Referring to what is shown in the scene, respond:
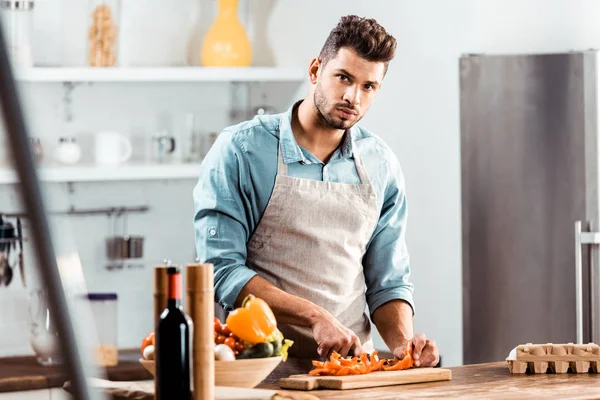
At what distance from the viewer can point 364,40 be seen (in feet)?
8.18

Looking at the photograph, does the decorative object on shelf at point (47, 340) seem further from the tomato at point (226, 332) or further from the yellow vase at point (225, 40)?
the yellow vase at point (225, 40)

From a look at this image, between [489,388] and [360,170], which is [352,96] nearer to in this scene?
[360,170]

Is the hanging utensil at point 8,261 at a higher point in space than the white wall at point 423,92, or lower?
lower

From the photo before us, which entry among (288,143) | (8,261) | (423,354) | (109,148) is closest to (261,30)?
(109,148)

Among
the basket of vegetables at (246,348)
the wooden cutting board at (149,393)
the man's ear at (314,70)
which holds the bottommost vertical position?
the wooden cutting board at (149,393)

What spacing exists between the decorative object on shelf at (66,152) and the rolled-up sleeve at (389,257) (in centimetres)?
197

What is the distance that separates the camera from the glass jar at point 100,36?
440 centimetres

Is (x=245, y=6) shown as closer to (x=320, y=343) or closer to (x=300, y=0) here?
(x=300, y=0)

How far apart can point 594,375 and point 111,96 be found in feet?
9.46

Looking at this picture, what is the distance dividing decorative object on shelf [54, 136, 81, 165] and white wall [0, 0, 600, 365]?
13.6 inches

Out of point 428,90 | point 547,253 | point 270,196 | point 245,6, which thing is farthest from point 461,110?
point 270,196

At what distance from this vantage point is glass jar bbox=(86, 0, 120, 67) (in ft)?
14.4

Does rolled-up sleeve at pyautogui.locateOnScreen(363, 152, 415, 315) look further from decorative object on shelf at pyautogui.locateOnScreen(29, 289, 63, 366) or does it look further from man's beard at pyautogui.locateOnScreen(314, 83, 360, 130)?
decorative object on shelf at pyautogui.locateOnScreen(29, 289, 63, 366)

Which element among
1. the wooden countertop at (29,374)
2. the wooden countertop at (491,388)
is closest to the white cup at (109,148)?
the wooden countertop at (491,388)
